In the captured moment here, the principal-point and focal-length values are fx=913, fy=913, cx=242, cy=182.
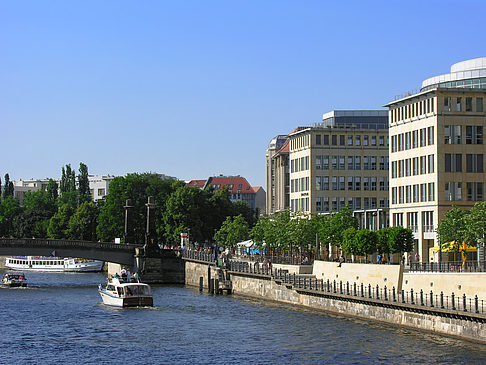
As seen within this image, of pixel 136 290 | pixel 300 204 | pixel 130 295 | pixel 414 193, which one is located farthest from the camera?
pixel 300 204

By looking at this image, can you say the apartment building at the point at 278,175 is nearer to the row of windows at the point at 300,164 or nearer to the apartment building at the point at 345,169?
the row of windows at the point at 300,164

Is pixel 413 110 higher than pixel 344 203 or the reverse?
higher

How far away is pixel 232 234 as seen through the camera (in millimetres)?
138000

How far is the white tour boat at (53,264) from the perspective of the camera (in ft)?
505

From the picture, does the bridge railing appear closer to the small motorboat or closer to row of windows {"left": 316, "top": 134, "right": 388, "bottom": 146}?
the small motorboat

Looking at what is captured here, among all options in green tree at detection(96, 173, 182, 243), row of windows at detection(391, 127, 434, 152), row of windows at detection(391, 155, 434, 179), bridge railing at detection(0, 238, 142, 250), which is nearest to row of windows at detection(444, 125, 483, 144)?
row of windows at detection(391, 127, 434, 152)

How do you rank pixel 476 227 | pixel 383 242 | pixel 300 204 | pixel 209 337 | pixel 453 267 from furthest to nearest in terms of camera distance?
pixel 300 204 < pixel 383 242 < pixel 476 227 < pixel 453 267 < pixel 209 337

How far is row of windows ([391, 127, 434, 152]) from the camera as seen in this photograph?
94.3m

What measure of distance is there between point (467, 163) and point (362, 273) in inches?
1089

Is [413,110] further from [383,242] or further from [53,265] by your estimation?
[53,265]

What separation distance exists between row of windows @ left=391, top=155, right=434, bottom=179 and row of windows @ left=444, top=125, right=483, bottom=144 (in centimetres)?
265

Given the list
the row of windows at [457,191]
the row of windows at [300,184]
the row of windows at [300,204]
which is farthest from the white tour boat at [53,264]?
the row of windows at [457,191]

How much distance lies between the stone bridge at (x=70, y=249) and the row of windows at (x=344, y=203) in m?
30.6

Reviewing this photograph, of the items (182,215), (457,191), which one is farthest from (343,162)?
(457,191)
